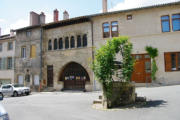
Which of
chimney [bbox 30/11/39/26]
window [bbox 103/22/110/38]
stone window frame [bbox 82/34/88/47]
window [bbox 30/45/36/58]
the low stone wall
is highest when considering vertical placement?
chimney [bbox 30/11/39/26]

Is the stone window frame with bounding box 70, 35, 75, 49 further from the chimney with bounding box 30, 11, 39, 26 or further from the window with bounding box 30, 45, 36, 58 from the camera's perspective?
the chimney with bounding box 30, 11, 39, 26

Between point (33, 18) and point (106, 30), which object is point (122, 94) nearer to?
point (106, 30)

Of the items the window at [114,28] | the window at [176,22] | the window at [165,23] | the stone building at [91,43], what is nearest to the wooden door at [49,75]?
the stone building at [91,43]

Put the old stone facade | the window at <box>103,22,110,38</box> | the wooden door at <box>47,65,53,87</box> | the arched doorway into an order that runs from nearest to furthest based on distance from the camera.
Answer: the window at <box>103,22,110,38</box> < the arched doorway < the wooden door at <box>47,65,53,87</box> < the old stone facade

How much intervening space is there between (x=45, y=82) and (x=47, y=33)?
21.4 feet

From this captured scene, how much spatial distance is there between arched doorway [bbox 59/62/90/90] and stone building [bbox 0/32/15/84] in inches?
367

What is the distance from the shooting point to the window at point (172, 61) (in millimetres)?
15617

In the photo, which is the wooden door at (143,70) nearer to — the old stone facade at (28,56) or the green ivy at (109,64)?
the green ivy at (109,64)

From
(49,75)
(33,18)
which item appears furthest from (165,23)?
(33,18)

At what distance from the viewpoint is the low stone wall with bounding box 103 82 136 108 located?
962 centimetres

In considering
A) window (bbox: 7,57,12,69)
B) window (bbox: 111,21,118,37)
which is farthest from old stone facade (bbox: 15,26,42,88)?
window (bbox: 111,21,118,37)

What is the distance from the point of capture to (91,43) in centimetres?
1914

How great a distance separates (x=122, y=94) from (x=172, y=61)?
28.3 ft

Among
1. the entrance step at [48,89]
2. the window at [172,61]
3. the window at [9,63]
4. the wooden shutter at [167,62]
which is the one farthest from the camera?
the window at [9,63]
